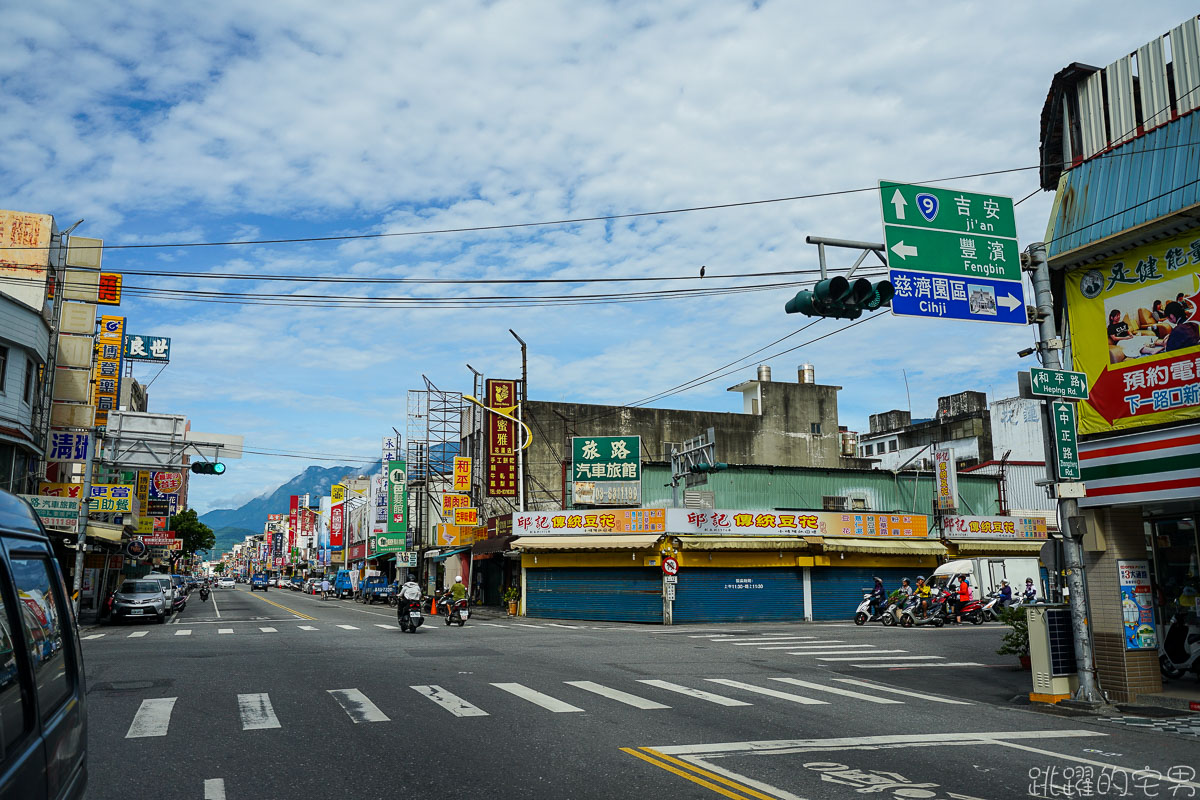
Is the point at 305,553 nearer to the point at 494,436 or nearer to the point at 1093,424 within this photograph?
the point at 494,436

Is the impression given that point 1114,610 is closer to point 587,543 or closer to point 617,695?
point 617,695

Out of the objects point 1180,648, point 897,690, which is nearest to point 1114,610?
point 1180,648

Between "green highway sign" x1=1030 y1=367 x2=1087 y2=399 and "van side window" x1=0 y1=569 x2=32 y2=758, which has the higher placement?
"green highway sign" x1=1030 y1=367 x2=1087 y2=399

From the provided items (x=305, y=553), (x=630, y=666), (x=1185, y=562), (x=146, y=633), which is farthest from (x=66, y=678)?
(x=305, y=553)

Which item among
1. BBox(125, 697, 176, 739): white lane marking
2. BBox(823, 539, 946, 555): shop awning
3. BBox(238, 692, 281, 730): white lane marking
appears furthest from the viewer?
BBox(823, 539, 946, 555): shop awning

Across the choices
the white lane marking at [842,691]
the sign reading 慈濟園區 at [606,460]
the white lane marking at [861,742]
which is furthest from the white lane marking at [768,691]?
the sign reading 慈濟園區 at [606,460]

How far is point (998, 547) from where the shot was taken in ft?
132

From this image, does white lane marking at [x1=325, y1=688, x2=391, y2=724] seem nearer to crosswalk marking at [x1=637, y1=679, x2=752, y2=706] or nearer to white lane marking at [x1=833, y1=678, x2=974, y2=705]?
crosswalk marking at [x1=637, y1=679, x2=752, y2=706]

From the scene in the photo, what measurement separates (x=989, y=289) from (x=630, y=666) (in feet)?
30.2

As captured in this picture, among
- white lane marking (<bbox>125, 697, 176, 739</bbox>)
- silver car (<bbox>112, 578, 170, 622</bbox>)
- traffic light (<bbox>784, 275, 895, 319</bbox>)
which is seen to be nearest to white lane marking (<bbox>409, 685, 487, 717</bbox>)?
white lane marking (<bbox>125, 697, 176, 739</bbox>)

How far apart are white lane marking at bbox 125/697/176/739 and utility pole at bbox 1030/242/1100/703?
462 inches

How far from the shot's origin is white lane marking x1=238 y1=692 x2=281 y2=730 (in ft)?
32.7

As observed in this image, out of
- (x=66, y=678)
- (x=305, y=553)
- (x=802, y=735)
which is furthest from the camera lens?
(x=305, y=553)

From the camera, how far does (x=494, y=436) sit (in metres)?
42.2
